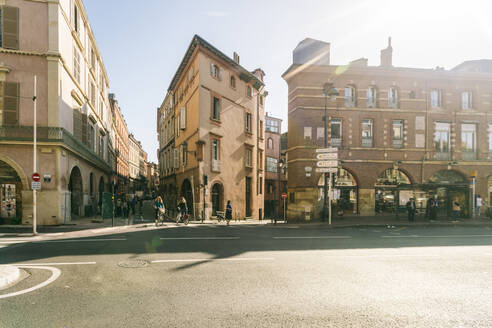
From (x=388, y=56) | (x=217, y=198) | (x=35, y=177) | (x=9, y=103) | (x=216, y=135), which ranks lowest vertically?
(x=217, y=198)

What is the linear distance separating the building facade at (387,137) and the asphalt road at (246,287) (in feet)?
44.1

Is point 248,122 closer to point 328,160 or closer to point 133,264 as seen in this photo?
point 328,160

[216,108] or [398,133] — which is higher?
[216,108]

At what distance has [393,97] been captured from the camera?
22875mm

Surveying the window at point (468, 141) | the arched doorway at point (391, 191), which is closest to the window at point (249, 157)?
the arched doorway at point (391, 191)

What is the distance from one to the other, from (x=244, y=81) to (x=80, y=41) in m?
14.3

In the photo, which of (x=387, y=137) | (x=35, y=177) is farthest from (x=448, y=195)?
(x=35, y=177)

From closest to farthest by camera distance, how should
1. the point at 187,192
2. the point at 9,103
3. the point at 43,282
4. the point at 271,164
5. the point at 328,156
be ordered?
the point at 43,282, the point at 9,103, the point at 328,156, the point at 187,192, the point at 271,164

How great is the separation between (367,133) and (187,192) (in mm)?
16544

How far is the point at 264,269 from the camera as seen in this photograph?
6363 mm

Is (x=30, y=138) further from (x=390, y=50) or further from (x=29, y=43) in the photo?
(x=390, y=50)

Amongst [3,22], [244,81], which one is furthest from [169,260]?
[244,81]

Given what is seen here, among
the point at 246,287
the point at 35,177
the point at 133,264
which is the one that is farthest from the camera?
the point at 35,177

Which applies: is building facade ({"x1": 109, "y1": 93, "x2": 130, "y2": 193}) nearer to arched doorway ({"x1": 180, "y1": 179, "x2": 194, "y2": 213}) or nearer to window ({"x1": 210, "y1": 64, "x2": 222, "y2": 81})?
arched doorway ({"x1": 180, "y1": 179, "x2": 194, "y2": 213})
